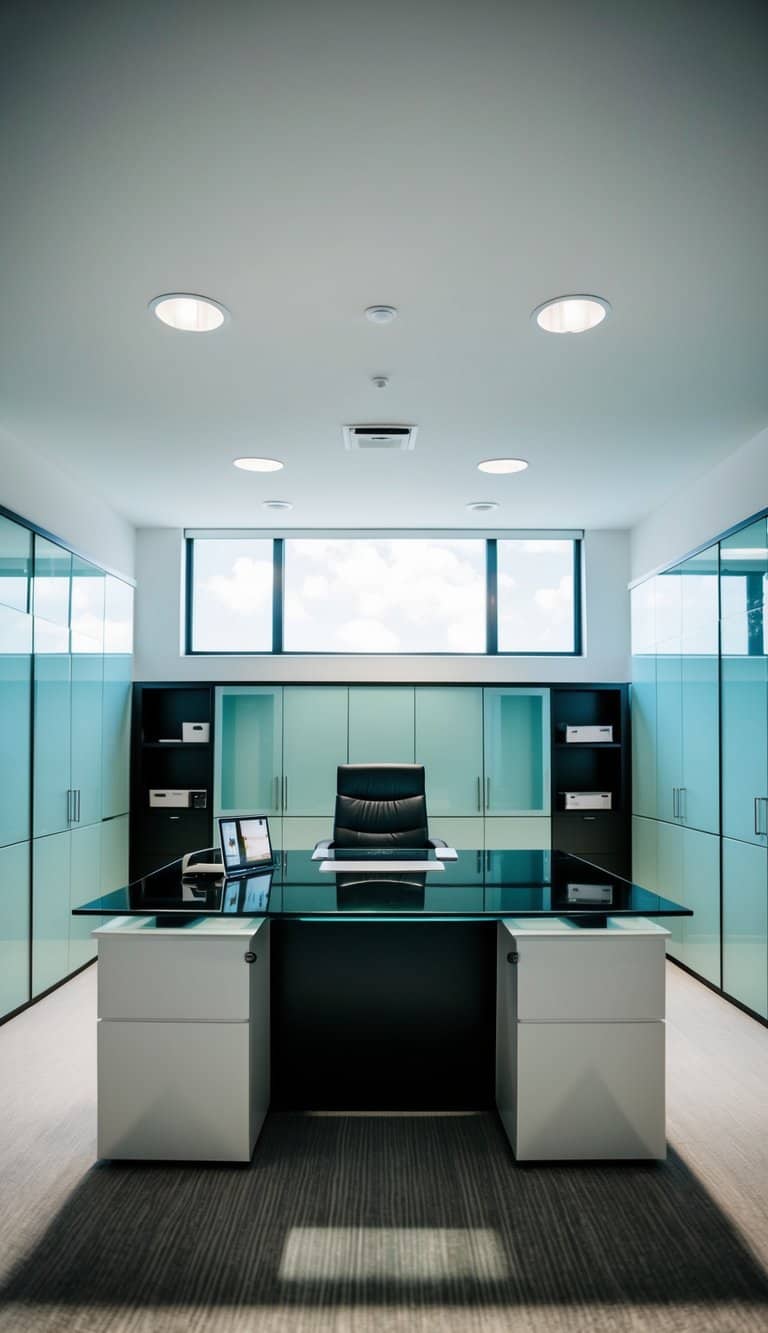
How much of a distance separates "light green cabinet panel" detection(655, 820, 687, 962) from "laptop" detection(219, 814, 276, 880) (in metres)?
2.88

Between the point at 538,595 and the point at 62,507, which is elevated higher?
the point at 62,507

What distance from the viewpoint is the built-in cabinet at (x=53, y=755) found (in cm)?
455

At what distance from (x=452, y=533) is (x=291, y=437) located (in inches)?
94.5

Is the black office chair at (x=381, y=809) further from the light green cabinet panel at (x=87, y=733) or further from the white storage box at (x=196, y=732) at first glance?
the white storage box at (x=196, y=732)

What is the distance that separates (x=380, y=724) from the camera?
22.0 feet

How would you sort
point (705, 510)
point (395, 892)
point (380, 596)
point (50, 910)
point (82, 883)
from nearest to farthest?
point (395, 892) → point (50, 910) → point (705, 510) → point (82, 883) → point (380, 596)

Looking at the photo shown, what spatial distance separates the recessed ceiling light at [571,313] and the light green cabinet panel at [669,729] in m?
2.85

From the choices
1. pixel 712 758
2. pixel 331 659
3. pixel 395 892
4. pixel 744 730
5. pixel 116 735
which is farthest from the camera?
pixel 331 659

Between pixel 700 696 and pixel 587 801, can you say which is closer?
pixel 700 696

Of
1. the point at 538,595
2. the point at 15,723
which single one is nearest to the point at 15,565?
the point at 15,723

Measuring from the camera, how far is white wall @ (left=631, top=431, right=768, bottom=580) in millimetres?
4723

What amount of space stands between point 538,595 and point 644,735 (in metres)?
1.45

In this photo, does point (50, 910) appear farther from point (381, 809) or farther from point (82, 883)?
point (381, 809)

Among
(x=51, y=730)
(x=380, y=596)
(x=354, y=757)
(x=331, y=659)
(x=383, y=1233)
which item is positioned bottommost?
(x=383, y=1233)
